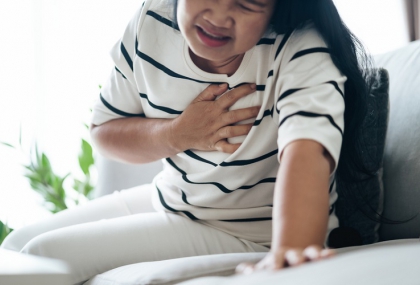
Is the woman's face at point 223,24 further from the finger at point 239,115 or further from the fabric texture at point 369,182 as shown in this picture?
the fabric texture at point 369,182

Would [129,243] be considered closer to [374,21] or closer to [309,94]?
[309,94]

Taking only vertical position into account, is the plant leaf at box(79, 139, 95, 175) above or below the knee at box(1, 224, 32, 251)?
below

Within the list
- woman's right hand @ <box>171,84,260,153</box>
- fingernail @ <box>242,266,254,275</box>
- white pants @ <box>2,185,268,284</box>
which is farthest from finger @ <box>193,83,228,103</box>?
fingernail @ <box>242,266,254,275</box>

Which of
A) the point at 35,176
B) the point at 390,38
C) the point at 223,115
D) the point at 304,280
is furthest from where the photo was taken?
the point at 390,38

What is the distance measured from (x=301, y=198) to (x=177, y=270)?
A: 237 mm

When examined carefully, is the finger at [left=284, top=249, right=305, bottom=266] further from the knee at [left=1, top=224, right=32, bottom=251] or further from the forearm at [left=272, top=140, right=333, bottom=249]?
Answer: the knee at [left=1, top=224, right=32, bottom=251]

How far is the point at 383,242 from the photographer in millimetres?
1122

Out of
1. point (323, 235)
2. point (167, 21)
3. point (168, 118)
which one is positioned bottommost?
point (323, 235)

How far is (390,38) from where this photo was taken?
2613 mm

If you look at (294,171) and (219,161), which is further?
(219,161)

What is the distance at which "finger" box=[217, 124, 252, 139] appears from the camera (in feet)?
3.61

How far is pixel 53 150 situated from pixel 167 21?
5.86 feet

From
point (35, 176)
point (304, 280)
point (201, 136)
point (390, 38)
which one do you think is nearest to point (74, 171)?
point (35, 176)

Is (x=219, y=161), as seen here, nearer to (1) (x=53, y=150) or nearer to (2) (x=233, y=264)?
(2) (x=233, y=264)
